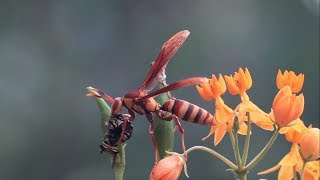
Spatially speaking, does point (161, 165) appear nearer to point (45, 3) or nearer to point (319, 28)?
point (319, 28)

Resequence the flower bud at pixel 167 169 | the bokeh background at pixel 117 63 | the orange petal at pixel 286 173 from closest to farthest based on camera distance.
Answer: the flower bud at pixel 167 169, the orange petal at pixel 286 173, the bokeh background at pixel 117 63

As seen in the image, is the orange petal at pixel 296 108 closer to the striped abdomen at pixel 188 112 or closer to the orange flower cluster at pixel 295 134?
the orange flower cluster at pixel 295 134

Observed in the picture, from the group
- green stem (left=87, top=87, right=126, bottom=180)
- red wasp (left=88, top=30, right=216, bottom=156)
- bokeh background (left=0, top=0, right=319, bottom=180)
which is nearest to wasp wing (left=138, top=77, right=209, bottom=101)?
red wasp (left=88, top=30, right=216, bottom=156)

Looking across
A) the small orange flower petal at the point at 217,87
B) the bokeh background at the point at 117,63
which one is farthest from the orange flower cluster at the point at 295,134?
the bokeh background at the point at 117,63

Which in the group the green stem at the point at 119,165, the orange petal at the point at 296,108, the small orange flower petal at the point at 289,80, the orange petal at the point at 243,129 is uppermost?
the small orange flower petal at the point at 289,80

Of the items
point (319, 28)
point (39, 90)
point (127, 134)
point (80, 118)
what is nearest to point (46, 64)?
point (39, 90)

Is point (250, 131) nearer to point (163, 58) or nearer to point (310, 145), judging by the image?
point (310, 145)

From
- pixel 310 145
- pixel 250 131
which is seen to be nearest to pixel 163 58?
pixel 250 131
